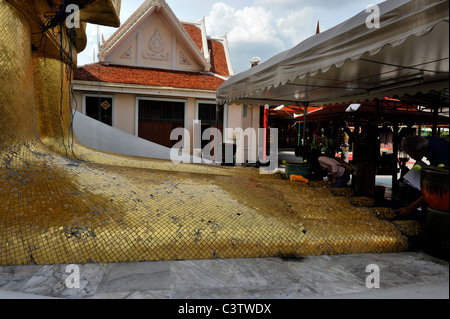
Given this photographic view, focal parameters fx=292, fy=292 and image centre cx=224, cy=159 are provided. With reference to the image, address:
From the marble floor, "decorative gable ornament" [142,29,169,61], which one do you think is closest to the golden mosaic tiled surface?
the marble floor

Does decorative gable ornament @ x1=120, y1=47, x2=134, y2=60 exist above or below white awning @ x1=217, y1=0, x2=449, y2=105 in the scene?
above

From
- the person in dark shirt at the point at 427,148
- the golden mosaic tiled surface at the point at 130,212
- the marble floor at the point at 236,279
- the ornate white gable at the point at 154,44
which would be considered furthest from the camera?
the ornate white gable at the point at 154,44

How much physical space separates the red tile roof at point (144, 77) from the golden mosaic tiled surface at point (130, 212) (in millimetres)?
5447

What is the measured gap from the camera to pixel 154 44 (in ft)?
32.5

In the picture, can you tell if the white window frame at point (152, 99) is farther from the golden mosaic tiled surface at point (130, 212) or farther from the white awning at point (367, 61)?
the golden mosaic tiled surface at point (130, 212)

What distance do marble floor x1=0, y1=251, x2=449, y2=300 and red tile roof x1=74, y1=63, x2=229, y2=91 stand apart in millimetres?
7535

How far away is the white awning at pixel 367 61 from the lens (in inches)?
77.9

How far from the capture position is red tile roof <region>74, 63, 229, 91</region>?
877cm

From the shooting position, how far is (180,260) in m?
2.40

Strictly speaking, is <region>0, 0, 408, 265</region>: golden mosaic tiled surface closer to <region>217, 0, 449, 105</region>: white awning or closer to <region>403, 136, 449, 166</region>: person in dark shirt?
<region>403, 136, 449, 166</region>: person in dark shirt

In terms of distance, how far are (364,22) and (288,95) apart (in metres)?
3.53

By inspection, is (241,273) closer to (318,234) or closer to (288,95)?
(318,234)

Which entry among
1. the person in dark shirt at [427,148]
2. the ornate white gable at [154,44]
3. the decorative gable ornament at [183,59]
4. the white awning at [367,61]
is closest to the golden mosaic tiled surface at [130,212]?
the person in dark shirt at [427,148]

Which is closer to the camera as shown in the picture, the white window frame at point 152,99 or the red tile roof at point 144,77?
the red tile roof at point 144,77
